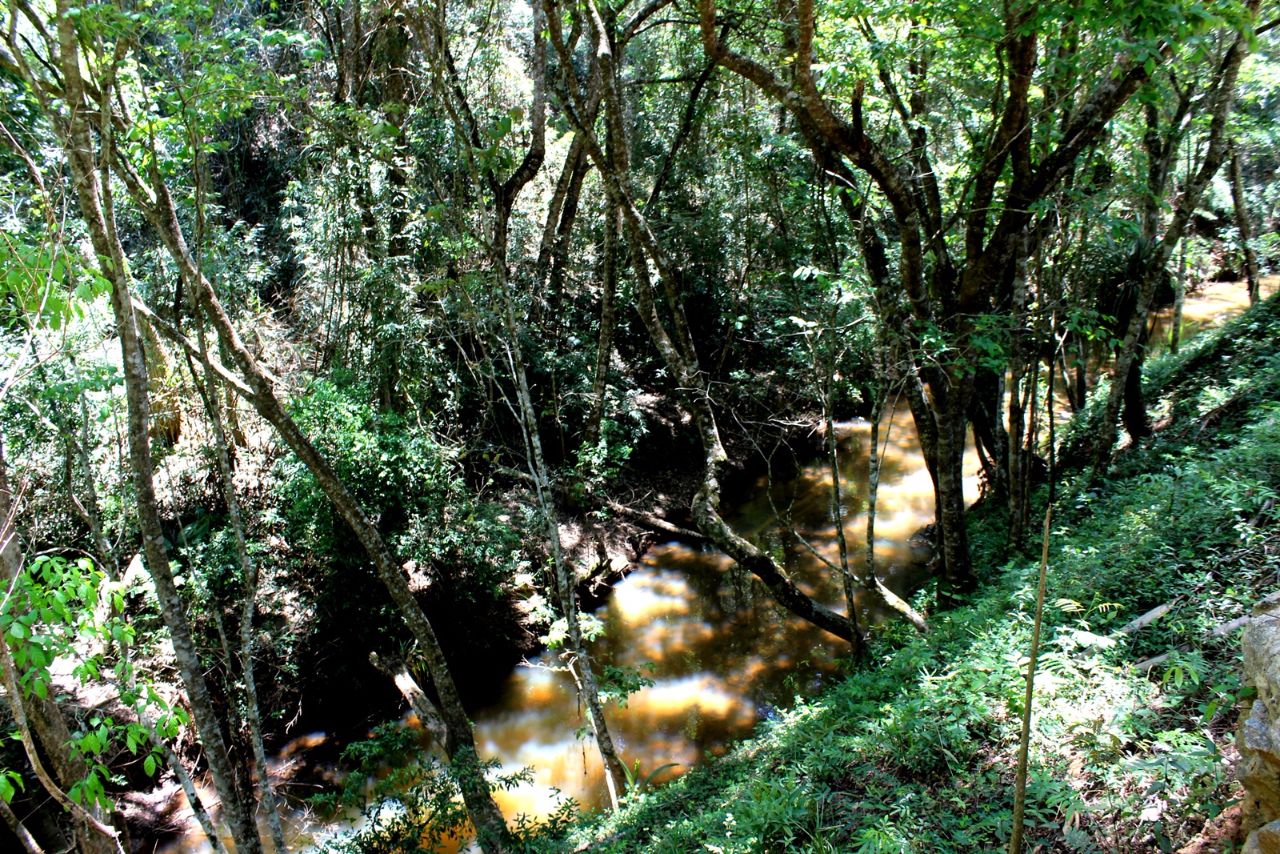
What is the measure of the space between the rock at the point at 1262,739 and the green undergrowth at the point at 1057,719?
17.5 inches

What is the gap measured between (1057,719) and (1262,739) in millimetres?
1431

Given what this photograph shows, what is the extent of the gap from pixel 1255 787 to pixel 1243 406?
6674mm

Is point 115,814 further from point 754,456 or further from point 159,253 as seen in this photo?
point 754,456

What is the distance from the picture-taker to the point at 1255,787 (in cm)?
249

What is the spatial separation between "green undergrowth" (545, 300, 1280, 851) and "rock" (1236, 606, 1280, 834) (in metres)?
0.45

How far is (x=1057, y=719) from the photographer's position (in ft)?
12.4

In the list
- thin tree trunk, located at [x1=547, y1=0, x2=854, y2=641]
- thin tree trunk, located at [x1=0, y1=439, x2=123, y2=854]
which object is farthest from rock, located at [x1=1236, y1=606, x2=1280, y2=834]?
thin tree trunk, located at [x1=0, y1=439, x2=123, y2=854]

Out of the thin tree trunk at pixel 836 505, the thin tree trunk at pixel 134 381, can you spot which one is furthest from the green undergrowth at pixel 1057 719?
the thin tree trunk at pixel 134 381

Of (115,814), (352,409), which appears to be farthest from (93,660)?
(352,409)

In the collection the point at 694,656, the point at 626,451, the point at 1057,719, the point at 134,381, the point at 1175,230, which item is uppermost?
the point at 1175,230

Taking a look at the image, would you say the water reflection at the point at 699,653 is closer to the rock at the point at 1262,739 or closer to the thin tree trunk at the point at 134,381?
the thin tree trunk at the point at 134,381

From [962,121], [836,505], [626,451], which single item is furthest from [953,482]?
[626,451]

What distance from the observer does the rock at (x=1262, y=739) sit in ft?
7.88

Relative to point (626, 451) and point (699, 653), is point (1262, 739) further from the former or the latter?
point (626, 451)
